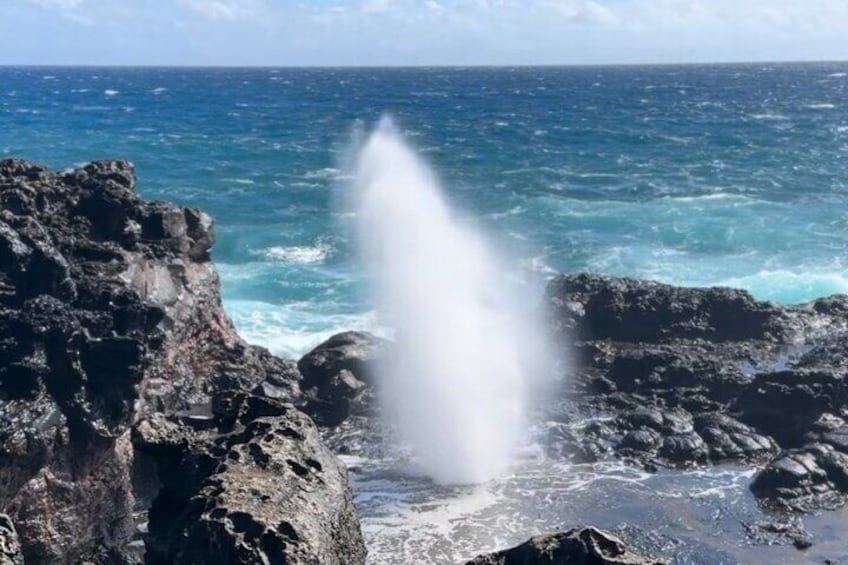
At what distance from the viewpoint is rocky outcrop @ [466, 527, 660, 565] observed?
11984mm

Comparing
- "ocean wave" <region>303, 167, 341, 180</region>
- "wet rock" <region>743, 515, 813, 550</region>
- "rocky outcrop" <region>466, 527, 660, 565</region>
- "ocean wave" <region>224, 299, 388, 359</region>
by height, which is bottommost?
"ocean wave" <region>224, 299, 388, 359</region>

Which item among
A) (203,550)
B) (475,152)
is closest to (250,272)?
(203,550)

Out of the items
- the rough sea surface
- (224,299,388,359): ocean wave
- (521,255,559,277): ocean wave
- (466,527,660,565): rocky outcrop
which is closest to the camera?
(466,527,660,565): rocky outcrop

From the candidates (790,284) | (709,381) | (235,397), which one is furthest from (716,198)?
(235,397)

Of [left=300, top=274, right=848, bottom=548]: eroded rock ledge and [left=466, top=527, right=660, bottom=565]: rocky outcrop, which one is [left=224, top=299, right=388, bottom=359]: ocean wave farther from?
[left=466, top=527, right=660, bottom=565]: rocky outcrop

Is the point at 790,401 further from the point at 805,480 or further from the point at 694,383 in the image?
the point at 805,480

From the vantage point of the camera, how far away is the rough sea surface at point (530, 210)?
1977cm

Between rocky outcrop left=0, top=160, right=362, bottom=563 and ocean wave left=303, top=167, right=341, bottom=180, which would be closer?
rocky outcrop left=0, top=160, right=362, bottom=563

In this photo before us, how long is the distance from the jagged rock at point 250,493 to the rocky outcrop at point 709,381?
8.37 m

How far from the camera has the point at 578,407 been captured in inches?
999

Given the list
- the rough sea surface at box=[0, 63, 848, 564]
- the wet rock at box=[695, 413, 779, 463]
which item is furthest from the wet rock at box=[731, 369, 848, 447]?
the rough sea surface at box=[0, 63, 848, 564]

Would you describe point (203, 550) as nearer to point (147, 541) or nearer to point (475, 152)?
point (147, 541)

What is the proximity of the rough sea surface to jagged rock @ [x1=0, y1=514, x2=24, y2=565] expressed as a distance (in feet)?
22.3

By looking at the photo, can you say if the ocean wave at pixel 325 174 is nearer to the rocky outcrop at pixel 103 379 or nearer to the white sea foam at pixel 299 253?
the white sea foam at pixel 299 253
